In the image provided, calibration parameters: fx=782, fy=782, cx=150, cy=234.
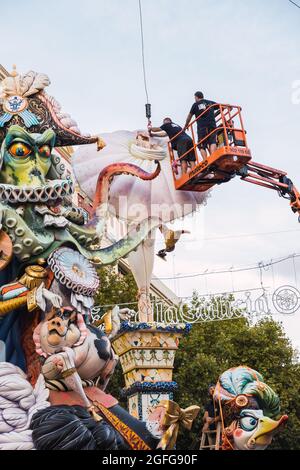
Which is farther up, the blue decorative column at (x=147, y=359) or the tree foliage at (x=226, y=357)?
the tree foliage at (x=226, y=357)

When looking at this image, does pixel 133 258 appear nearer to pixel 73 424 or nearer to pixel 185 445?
pixel 73 424

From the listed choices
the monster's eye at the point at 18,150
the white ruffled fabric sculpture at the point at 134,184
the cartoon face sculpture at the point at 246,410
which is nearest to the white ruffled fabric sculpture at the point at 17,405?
the monster's eye at the point at 18,150

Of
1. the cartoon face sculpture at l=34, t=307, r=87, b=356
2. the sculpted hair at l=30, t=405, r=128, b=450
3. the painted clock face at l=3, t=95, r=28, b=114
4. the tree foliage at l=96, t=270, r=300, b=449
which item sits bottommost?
the sculpted hair at l=30, t=405, r=128, b=450

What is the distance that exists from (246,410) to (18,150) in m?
5.85

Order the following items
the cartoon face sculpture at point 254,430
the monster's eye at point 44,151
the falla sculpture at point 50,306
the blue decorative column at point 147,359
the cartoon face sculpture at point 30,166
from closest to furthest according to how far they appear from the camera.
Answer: the falla sculpture at point 50,306 < the cartoon face sculpture at point 30,166 < the monster's eye at point 44,151 < the cartoon face sculpture at point 254,430 < the blue decorative column at point 147,359

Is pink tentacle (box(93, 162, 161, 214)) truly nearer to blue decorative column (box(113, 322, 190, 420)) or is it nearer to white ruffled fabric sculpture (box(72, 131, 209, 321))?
white ruffled fabric sculpture (box(72, 131, 209, 321))

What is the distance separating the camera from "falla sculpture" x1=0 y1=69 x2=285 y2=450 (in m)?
11.5

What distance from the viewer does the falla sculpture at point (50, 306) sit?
11.5 meters

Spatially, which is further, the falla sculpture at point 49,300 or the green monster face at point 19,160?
the green monster face at point 19,160

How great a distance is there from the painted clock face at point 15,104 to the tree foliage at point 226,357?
43.7ft

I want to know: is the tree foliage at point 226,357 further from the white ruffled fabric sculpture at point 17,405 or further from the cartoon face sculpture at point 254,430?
the white ruffled fabric sculpture at point 17,405

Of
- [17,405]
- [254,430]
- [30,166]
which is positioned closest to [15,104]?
[30,166]

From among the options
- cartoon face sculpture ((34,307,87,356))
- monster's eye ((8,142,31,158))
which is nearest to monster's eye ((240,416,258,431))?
cartoon face sculpture ((34,307,87,356))

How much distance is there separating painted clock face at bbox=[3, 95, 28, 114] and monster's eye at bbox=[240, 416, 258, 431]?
6505 mm
